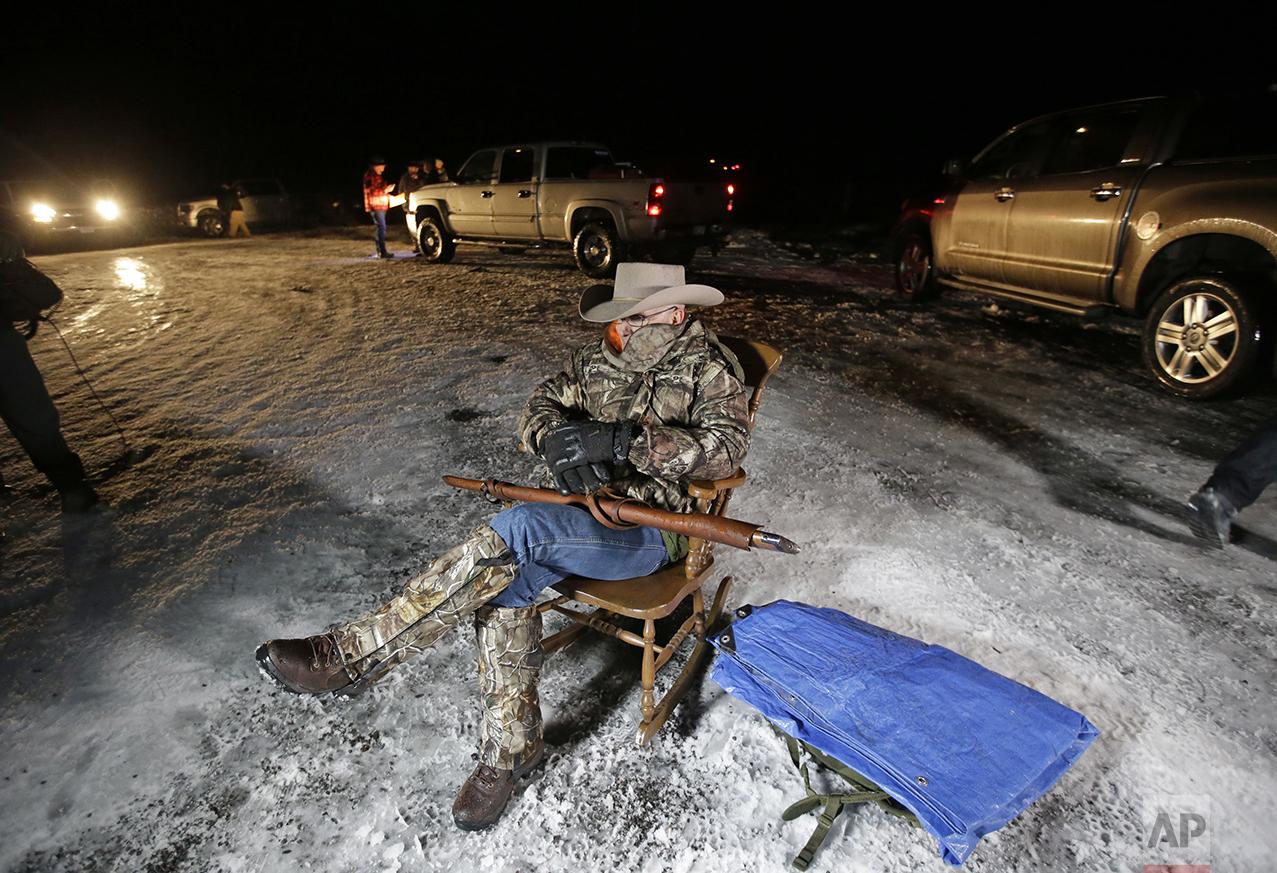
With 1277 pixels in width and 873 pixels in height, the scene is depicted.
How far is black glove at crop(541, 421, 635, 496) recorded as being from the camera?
6.89 feet

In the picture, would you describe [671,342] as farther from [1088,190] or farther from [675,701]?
[1088,190]

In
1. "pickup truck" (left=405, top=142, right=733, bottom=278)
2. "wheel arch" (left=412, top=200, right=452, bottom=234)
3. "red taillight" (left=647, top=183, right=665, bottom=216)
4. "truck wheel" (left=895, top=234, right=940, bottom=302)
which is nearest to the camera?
"truck wheel" (left=895, top=234, right=940, bottom=302)

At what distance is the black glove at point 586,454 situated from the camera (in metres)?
2.10

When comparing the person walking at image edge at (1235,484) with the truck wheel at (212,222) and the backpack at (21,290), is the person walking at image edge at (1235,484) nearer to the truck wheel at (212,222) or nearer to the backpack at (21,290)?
the backpack at (21,290)

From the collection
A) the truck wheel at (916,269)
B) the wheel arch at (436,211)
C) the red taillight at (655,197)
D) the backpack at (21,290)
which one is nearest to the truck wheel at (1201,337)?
the truck wheel at (916,269)

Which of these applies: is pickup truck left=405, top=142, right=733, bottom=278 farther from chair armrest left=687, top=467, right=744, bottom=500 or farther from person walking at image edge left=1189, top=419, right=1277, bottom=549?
chair armrest left=687, top=467, right=744, bottom=500

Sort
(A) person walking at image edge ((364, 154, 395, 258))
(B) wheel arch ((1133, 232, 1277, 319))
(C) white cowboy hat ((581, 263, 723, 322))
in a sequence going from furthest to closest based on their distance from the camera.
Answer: (A) person walking at image edge ((364, 154, 395, 258))
(B) wheel arch ((1133, 232, 1277, 319))
(C) white cowboy hat ((581, 263, 723, 322))

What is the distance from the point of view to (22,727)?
7.23ft

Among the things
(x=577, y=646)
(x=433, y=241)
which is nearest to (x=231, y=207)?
(x=433, y=241)

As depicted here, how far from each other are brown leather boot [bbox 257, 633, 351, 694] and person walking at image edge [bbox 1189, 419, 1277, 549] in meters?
3.88

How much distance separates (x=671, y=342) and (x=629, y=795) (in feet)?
4.97

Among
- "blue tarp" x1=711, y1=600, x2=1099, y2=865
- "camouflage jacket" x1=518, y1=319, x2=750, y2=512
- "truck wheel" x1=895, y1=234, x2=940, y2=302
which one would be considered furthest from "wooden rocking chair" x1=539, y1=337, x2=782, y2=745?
"truck wheel" x1=895, y1=234, x2=940, y2=302

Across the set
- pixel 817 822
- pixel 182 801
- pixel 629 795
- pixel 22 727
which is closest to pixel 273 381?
pixel 22 727

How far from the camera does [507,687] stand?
1.98 m
